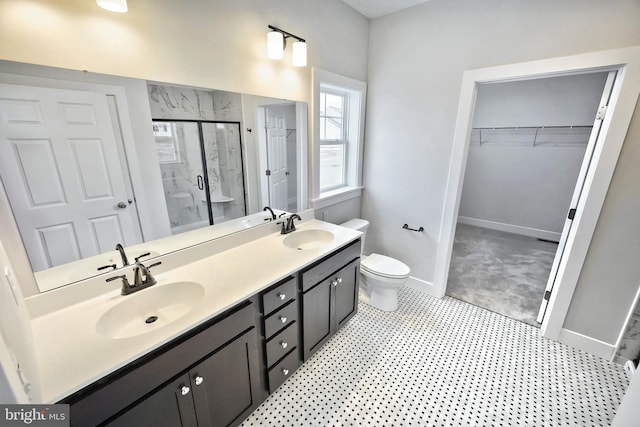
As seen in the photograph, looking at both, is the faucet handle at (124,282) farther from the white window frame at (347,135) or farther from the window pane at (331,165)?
the window pane at (331,165)

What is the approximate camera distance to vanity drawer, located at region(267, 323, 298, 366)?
58.8 inches

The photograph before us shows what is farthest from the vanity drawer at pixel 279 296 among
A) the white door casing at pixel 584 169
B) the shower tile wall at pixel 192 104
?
the white door casing at pixel 584 169

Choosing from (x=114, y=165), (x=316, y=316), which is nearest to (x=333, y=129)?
(x=316, y=316)

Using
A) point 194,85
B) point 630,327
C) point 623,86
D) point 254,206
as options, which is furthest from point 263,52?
point 630,327

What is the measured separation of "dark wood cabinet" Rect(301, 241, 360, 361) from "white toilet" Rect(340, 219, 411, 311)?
0.76 ft

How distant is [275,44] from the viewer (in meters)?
1.64

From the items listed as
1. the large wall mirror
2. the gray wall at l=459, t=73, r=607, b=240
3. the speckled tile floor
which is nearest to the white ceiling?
the large wall mirror

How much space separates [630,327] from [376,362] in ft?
5.91

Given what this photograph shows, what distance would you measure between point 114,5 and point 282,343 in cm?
181

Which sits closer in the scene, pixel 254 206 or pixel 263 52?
pixel 263 52

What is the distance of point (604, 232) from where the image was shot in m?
1.77

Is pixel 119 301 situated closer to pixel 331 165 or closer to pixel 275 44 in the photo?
pixel 275 44

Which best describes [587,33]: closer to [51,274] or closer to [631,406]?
[631,406]

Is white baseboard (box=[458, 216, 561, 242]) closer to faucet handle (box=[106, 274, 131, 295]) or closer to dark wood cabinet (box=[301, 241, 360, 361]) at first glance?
dark wood cabinet (box=[301, 241, 360, 361])
